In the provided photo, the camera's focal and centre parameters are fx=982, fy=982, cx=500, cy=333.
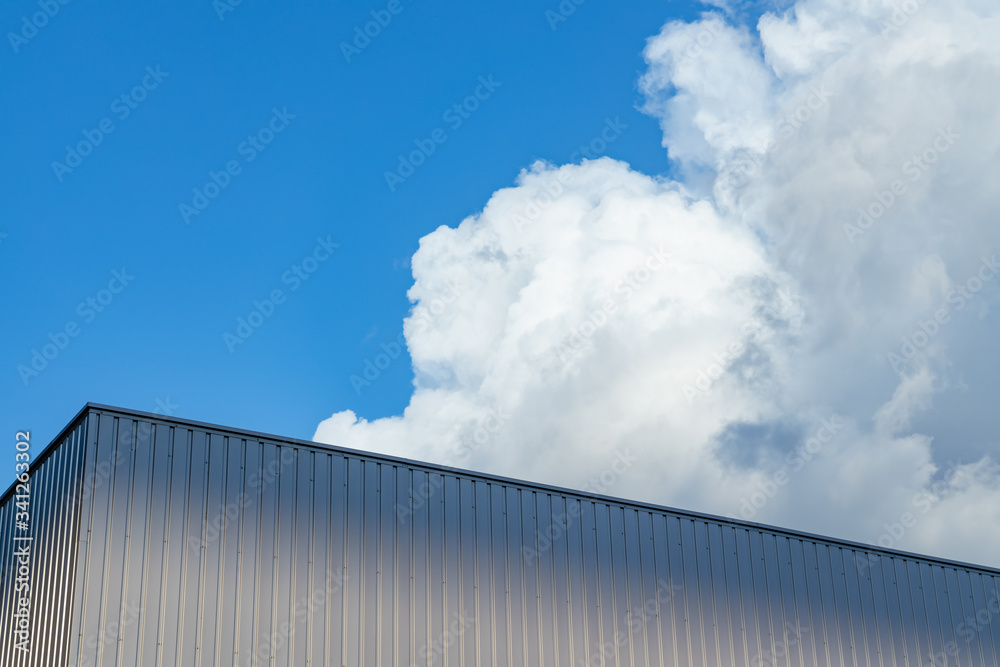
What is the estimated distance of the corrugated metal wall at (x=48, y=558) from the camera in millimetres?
12602

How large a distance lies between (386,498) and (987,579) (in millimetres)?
15393

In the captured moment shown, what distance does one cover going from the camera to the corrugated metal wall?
12.6m

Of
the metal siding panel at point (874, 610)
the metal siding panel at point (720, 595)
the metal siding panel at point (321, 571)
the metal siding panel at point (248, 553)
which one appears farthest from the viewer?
the metal siding panel at point (874, 610)

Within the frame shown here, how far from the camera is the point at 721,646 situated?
58.6 feet

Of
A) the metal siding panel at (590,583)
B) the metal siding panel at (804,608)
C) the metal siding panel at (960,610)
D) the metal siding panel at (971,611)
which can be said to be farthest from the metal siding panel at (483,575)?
the metal siding panel at (971,611)

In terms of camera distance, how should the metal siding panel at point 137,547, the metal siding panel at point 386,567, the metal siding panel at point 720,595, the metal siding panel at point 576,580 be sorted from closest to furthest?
the metal siding panel at point 137,547 < the metal siding panel at point 386,567 < the metal siding panel at point 576,580 < the metal siding panel at point 720,595

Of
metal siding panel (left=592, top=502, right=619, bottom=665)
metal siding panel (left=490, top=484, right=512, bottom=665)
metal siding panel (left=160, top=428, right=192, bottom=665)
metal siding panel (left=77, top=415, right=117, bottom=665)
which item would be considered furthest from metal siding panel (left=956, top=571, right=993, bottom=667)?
metal siding panel (left=77, top=415, right=117, bottom=665)

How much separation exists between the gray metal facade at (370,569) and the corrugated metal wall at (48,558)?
47 mm

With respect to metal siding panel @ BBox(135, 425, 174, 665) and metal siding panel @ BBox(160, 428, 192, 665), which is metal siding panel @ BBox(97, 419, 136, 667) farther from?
metal siding panel @ BBox(160, 428, 192, 665)

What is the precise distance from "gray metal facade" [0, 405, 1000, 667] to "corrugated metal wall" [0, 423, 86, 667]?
47 millimetres

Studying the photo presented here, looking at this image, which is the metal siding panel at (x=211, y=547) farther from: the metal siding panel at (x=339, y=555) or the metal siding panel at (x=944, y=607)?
the metal siding panel at (x=944, y=607)

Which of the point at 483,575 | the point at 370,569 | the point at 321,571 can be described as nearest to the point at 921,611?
the point at 483,575

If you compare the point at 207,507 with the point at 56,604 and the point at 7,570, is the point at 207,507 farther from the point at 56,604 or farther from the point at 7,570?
the point at 7,570

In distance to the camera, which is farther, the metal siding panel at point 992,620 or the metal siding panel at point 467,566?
the metal siding panel at point 992,620
